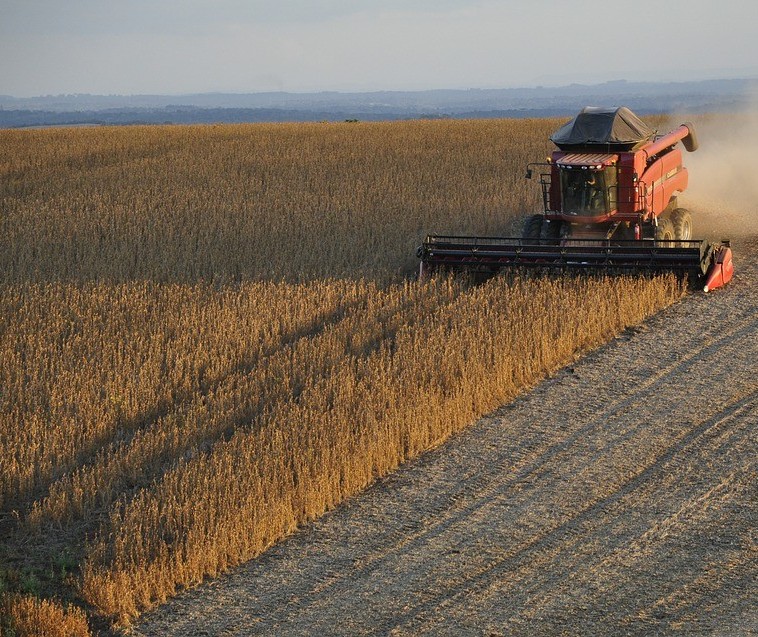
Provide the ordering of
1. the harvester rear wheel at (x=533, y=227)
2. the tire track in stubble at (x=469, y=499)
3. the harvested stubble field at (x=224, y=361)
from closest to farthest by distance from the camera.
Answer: the tire track in stubble at (x=469, y=499) < the harvested stubble field at (x=224, y=361) < the harvester rear wheel at (x=533, y=227)

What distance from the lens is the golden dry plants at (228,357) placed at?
637cm

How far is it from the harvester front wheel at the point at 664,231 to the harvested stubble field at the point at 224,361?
3.80 ft

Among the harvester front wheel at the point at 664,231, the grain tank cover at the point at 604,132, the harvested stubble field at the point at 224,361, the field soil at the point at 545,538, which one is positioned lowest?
the field soil at the point at 545,538

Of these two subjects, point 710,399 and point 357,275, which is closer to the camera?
point 710,399

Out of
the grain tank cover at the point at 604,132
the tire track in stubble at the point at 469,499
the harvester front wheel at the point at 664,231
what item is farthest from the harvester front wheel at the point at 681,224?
the tire track in stubble at the point at 469,499

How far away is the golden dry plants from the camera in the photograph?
637cm

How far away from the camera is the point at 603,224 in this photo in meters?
12.9

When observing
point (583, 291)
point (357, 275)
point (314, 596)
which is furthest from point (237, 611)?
point (357, 275)

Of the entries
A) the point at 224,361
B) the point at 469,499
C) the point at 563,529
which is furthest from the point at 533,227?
the point at 563,529

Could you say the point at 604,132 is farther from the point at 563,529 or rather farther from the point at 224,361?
the point at 563,529

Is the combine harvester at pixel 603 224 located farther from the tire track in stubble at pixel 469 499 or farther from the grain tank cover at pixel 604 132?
the tire track in stubble at pixel 469 499

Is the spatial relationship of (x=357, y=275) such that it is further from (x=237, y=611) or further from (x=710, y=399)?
(x=237, y=611)

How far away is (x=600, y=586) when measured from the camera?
19.0ft

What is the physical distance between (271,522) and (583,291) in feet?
18.1
